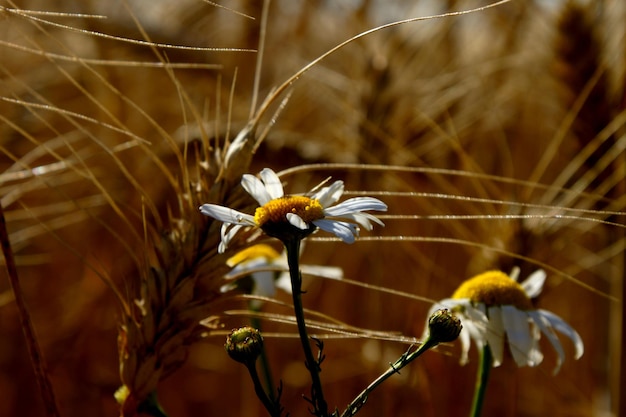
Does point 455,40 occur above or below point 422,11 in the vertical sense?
below

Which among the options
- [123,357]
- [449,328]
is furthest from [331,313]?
[449,328]

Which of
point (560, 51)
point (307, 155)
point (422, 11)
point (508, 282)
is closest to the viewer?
point (508, 282)

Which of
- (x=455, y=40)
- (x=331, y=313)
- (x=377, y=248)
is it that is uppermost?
(x=455, y=40)

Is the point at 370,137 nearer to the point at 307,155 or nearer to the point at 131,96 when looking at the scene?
the point at 307,155

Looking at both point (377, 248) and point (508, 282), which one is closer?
point (508, 282)

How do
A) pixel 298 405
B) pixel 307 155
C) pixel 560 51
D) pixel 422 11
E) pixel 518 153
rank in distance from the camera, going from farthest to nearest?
pixel 518 153 → pixel 298 405 → pixel 422 11 → pixel 560 51 → pixel 307 155

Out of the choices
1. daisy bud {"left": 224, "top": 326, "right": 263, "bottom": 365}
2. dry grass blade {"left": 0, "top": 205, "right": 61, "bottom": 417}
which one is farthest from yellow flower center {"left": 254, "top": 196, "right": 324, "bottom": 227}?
dry grass blade {"left": 0, "top": 205, "right": 61, "bottom": 417}

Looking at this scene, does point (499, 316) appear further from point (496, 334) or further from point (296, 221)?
point (296, 221)

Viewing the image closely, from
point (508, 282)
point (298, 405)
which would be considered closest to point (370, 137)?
point (508, 282)
